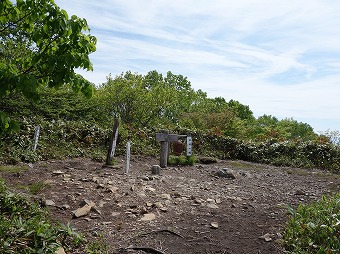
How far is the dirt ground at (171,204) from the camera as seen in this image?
4.46 meters

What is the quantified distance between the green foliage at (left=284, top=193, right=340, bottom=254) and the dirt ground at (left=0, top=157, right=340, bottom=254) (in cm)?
18

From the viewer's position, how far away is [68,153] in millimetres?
10648

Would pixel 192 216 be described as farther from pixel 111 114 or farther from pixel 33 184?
pixel 111 114

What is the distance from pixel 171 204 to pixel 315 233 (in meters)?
2.52

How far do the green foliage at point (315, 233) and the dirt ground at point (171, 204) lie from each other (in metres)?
0.18

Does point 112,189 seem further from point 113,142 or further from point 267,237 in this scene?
point 267,237

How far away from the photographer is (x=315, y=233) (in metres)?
4.48

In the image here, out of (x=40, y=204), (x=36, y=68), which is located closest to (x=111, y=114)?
(x=40, y=204)

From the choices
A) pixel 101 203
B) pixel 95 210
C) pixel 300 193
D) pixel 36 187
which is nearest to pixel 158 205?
pixel 101 203

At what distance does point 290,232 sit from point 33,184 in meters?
4.68

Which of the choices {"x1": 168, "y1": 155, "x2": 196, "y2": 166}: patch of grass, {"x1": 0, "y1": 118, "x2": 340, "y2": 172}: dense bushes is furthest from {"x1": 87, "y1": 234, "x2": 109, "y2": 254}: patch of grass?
{"x1": 168, "y1": 155, "x2": 196, "y2": 166}: patch of grass

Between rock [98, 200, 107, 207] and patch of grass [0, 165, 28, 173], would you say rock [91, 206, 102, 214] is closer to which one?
rock [98, 200, 107, 207]

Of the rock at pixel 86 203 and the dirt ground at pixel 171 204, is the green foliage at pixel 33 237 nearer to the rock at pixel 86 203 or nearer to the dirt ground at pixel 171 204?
the dirt ground at pixel 171 204

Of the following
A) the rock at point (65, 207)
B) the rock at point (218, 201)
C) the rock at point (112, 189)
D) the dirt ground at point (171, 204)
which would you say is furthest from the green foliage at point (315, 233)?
the rock at point (65, 207)
